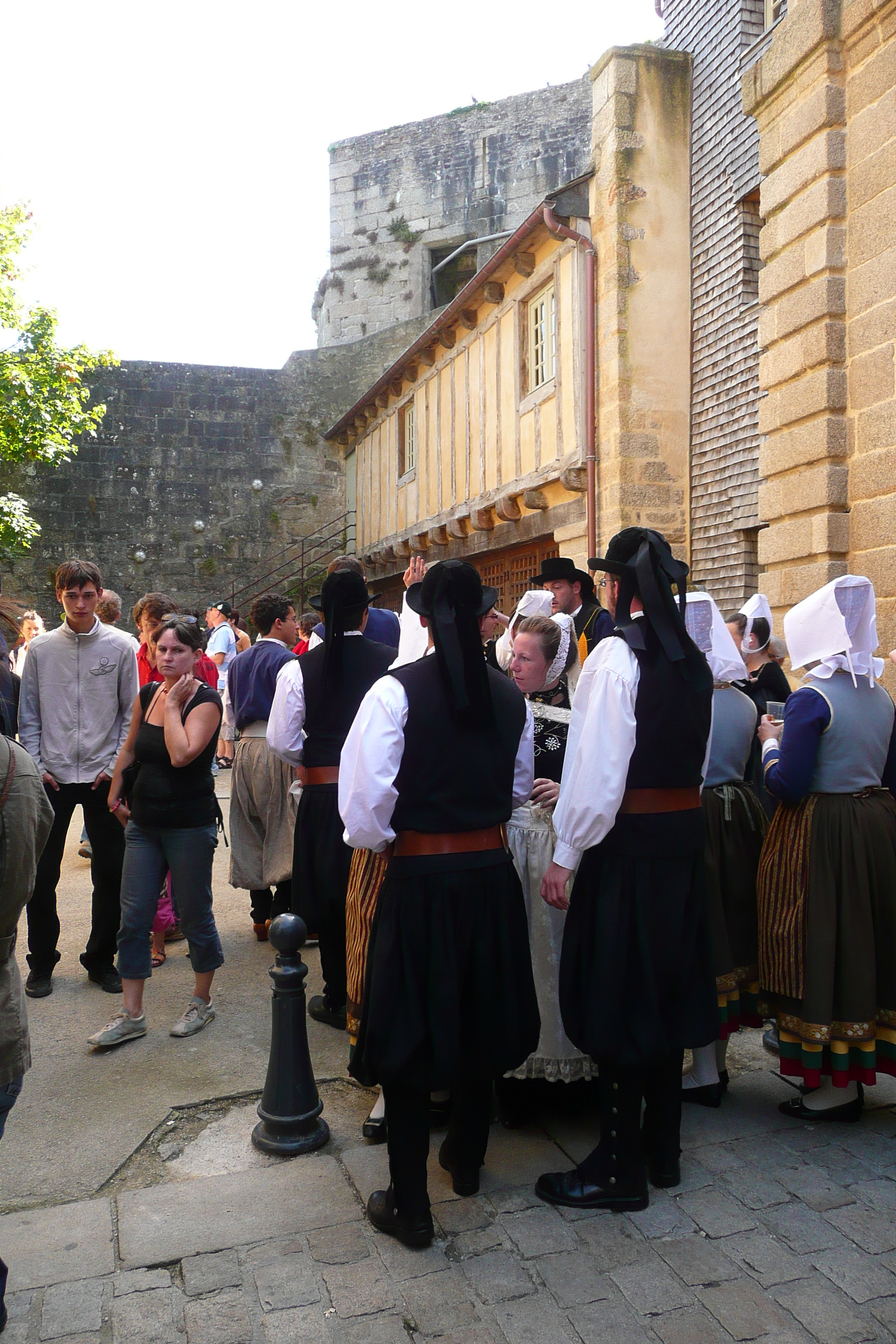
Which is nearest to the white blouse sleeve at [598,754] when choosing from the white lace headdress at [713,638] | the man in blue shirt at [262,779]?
the white lace headdress at [713,638]

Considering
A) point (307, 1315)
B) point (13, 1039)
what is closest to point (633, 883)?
point (307, 1315)

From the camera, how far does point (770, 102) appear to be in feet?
21.3

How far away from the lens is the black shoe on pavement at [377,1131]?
11.3 ft

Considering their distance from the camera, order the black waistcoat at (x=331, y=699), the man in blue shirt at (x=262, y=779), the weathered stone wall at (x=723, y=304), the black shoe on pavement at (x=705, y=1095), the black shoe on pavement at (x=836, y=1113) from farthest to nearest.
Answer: the weathered stone wall at (x=723, y=304) → the man in blue shirt at (x=262, y=779) → the black waistcoat at (x=331, y=699) → the black shoe on pavement at (x=705, y=1095) → the black shoe on pavement at (x=836, y=1113)

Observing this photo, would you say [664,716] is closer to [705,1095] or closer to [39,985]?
[705,1095]

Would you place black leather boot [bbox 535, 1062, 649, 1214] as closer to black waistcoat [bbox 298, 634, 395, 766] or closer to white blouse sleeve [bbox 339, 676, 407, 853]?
white blouse sleeve [bbox 339, 676, 407, 853]

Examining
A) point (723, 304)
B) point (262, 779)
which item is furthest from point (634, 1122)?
point (723, 304)

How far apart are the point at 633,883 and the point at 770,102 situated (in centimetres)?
573

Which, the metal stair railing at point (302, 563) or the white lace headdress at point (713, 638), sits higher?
the metal stair railing at point (302, 563)

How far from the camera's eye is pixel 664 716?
3.00 meters

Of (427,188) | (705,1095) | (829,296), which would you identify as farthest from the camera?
(427,188)

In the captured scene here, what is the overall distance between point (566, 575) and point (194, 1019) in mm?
3065

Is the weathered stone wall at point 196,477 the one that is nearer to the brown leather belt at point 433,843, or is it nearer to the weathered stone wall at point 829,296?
the weathered stone wall at point 829,296

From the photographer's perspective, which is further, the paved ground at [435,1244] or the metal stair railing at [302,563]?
the metal stair railing at [302,563]
